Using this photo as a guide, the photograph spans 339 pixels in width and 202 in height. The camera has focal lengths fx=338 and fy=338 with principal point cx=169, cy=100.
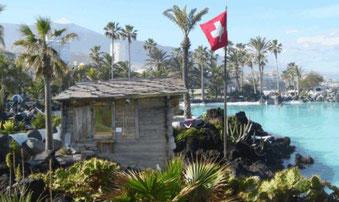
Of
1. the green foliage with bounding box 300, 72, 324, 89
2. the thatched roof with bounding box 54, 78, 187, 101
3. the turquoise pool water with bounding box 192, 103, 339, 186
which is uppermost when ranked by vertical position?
the green foliage with bounding box 300, 72, 324, 89

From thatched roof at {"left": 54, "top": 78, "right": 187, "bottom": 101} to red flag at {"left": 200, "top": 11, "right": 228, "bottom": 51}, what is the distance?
239 cm

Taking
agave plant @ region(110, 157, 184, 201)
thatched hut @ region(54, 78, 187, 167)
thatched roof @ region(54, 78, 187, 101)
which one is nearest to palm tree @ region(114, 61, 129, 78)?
thatched roof @ region(54, 78, 187, 101)

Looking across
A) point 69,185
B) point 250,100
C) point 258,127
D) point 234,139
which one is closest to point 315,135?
point 258,127

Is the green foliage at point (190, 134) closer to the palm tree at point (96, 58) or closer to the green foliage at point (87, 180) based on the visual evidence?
the green foliage at point (87, 180)

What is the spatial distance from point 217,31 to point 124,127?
5656 millimetres

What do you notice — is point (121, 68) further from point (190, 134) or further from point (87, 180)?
point (87, 180)

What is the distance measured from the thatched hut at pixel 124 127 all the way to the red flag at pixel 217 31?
2.41m

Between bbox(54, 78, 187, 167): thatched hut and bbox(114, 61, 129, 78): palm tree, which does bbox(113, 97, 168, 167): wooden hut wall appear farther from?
bbox(114, 61, 129, 78): palm tree

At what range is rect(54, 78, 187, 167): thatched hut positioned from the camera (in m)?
14.5

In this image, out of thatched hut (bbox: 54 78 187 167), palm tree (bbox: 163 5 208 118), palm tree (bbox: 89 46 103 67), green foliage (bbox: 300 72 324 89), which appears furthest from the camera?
green foliage (bbox: 300 72 324 89)

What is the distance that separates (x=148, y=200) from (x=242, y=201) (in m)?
3.10

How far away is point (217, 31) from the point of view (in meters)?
14.0

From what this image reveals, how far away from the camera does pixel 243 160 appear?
781 inches

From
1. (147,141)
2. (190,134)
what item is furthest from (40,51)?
(190,134)
